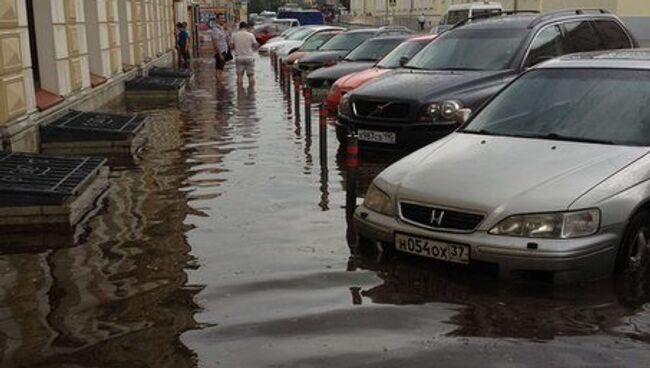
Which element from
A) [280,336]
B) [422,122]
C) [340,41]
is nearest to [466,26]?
[422,122]

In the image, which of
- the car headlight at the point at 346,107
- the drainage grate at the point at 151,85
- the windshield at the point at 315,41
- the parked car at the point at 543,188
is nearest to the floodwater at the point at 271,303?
the parked car at the point at 543,188

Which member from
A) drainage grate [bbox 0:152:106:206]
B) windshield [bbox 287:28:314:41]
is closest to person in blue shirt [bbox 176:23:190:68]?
windshield [bbox 287:28:314:41]

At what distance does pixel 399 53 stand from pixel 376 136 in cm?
513

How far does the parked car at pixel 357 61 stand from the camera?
52.1 feet

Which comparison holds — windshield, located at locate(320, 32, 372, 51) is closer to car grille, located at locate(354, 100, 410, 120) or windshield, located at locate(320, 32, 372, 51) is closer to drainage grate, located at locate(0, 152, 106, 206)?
car grille, located at locate(354, 100, 410, 120)

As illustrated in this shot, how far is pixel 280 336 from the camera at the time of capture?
4.41m

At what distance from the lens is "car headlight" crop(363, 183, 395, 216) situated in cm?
549

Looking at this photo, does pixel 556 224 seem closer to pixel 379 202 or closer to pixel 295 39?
pixel 379 202

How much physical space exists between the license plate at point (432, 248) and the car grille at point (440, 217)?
114 millimetres

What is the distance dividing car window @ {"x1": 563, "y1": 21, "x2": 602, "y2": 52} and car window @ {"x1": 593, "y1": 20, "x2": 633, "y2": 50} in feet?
0.51

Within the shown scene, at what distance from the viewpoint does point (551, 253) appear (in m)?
4.74

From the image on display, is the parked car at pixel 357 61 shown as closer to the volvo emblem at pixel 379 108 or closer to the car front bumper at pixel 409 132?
the volvo emblem at pixel 379 108

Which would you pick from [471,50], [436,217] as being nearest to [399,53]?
[471,50]

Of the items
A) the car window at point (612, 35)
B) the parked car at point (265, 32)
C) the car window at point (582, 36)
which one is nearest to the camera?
the car window at point (582, 36)
